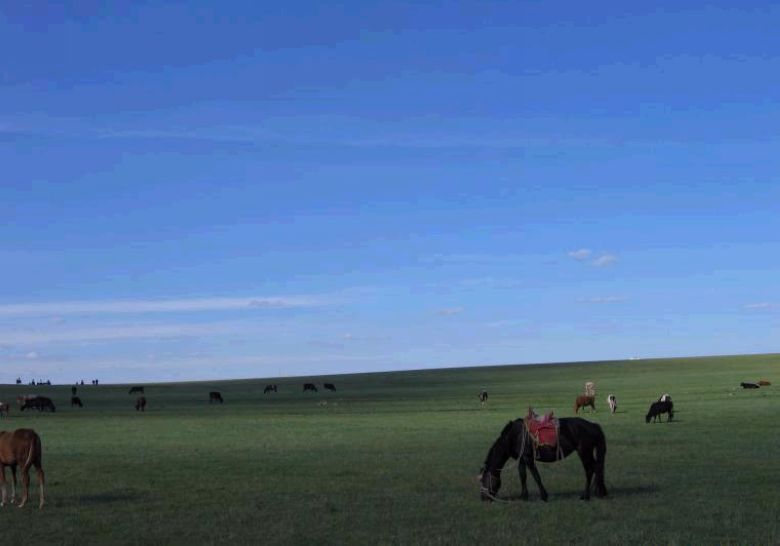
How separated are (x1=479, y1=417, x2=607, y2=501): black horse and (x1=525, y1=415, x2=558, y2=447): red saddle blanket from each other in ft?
0.28

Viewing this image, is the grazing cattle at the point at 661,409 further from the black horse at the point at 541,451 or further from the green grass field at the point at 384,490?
the black horse at the point at 541,451

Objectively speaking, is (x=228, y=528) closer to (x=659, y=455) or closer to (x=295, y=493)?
(x=295, y=493)

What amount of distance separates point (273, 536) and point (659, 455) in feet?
48.5

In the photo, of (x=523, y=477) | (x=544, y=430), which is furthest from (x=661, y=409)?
(x=544, y=430)

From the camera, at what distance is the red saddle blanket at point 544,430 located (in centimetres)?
1767

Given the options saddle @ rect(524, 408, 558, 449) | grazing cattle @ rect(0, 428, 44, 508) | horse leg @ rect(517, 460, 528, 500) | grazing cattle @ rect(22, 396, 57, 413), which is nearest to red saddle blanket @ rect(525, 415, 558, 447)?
saddle @ rect(524, 408, 558, 449)

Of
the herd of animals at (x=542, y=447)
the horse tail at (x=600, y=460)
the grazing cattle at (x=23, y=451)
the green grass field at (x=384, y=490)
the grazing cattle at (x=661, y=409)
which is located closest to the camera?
the green grass field at (x=384, y=490)

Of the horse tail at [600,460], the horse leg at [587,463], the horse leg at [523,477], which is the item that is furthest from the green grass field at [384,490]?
the horse tail at [600,460]

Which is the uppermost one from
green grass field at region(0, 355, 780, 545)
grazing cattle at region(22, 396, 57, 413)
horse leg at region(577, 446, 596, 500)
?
grazing cattle at region(22, 396, 57, 413)

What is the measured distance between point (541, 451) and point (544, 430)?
1.32ft

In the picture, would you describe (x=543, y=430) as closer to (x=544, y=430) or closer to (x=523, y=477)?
(x=544, y=430)

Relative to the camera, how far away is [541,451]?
1780 cm

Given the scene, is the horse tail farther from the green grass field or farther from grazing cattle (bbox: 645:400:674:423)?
grazing cattle (bbox: 645:400:674:423)

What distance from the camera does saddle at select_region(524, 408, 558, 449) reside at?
17672 millimetres
